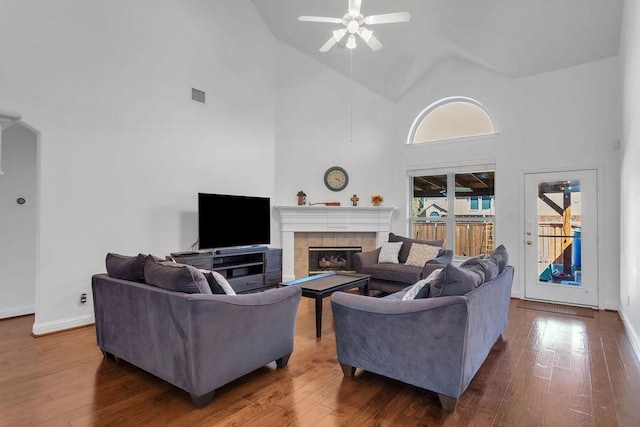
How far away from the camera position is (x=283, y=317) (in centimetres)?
265

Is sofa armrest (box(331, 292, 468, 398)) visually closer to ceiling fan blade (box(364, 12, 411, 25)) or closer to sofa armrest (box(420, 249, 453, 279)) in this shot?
sofa armrest (box(420, 249, 453, 279))

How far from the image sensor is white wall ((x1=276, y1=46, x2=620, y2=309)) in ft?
15.3

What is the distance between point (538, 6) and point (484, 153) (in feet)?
6.88

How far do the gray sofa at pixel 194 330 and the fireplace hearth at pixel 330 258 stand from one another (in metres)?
3.70

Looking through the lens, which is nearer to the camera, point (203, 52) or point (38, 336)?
point (38, 336)

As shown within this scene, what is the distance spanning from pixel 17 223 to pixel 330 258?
14.9ft

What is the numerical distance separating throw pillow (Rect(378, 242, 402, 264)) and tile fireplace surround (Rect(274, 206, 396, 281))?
0.94 metres

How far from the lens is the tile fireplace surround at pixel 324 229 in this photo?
6230 mm

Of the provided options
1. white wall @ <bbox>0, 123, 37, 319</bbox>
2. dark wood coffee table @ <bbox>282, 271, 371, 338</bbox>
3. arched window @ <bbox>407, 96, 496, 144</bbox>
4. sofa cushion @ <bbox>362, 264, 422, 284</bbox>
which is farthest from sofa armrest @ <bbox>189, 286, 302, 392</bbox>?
arched window @ <bbox>407, 96, 496, 144</bbox>

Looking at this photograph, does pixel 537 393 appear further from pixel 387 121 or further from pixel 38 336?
pixel 387 121

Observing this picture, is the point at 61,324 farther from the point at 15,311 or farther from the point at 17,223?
the point at 17,223

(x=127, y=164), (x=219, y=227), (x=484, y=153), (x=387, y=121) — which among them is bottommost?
(x=219, y=227)

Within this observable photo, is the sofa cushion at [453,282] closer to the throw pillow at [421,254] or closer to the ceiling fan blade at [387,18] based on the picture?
the ceiling fan blade at [387,18]

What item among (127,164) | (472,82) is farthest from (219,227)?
(472,82)
